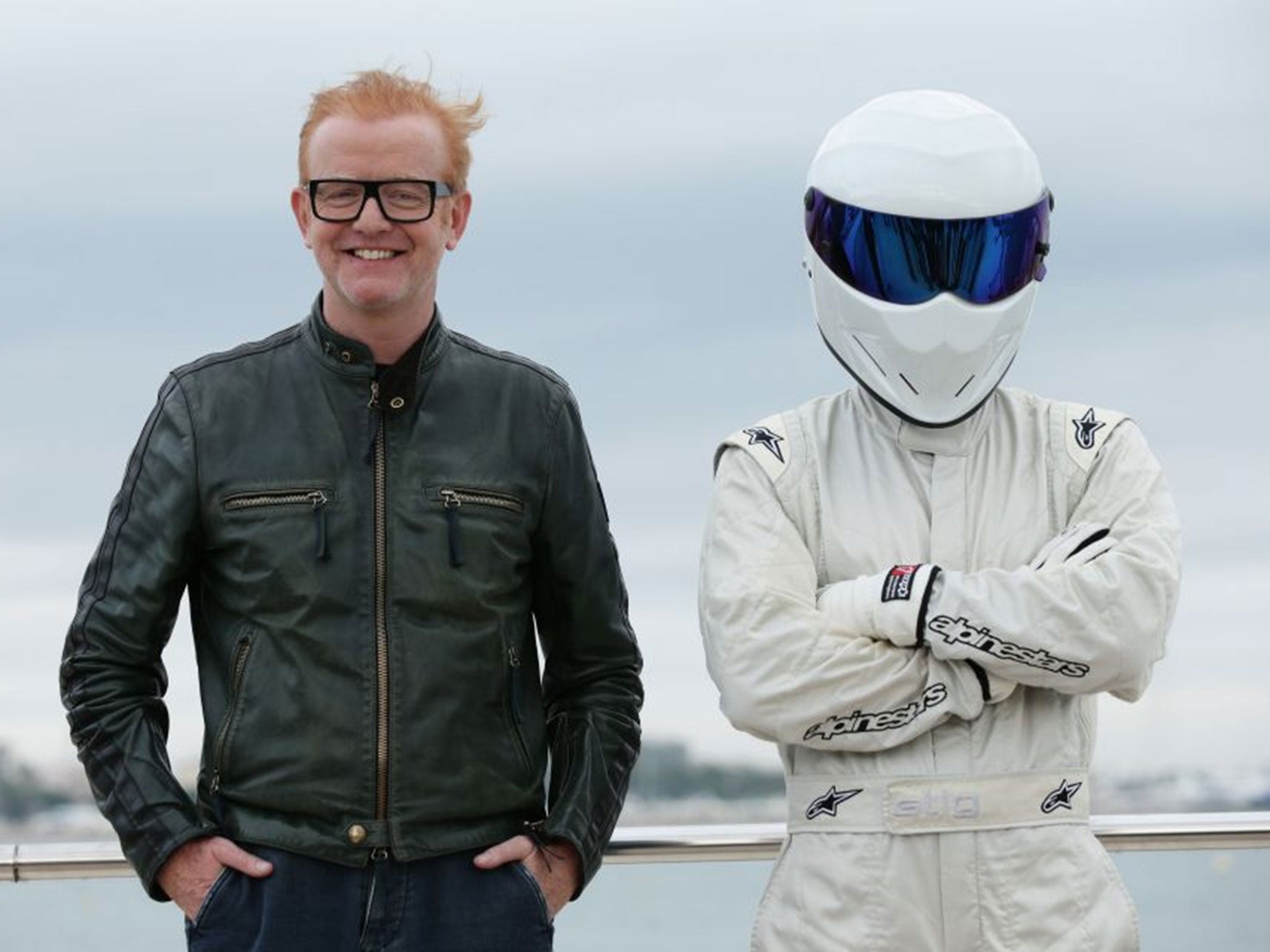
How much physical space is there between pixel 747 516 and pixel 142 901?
132 cm

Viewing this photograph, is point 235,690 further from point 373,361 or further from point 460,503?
point 373,361

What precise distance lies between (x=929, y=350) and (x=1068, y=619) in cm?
49

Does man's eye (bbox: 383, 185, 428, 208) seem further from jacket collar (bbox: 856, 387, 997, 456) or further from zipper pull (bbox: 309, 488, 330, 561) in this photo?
jacket collar (bbox: 856, 387, 997, 456)

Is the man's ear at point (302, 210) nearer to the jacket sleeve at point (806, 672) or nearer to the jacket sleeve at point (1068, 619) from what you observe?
the jacket sleeve at point (806, 672)

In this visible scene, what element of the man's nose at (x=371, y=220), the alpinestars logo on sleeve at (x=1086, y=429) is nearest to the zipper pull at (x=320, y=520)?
the man's nose at (x=371, y=220)

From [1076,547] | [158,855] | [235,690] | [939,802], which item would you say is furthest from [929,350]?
[158,855]

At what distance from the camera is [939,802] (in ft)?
9.87

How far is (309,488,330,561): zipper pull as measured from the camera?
300cm

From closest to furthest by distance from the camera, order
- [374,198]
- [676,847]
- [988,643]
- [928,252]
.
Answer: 1. [988,643]
2. [374,198]
3. [928,252]
4. [676,847]

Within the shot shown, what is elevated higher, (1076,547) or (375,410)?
(375,410)

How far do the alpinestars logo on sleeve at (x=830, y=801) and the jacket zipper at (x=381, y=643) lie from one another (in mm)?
634

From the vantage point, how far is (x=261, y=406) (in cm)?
311

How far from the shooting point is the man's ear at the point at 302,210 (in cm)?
313

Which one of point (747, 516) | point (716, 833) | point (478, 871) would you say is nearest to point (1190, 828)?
point (716, 833)
